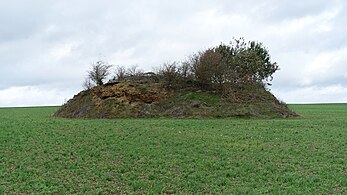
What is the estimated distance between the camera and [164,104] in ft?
86.7

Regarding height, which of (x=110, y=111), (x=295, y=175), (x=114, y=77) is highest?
(x=114, y=77)

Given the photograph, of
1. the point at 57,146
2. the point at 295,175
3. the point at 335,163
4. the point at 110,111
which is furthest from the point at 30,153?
the point at 110,111

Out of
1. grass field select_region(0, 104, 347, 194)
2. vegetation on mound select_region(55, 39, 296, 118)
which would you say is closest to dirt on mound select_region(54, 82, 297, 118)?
vegetation on mound select_region(55, 39, 296, 118)

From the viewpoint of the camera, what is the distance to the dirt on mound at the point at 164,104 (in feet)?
82.5

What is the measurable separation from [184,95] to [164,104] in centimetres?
182

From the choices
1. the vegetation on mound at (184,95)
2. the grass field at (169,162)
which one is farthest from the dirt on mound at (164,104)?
the grass field at (169,162)

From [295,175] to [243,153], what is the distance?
107 inches

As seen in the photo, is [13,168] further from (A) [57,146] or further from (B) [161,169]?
(B) [161,169]

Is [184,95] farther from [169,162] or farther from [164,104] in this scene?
[169,162]

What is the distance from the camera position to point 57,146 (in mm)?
12336

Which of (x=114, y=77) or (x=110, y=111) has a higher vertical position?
(x=114, y=77)

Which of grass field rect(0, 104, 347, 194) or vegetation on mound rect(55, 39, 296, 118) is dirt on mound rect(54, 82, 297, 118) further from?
grass field rect(0, 104, 347, 194)

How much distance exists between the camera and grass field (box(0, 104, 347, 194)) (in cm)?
823

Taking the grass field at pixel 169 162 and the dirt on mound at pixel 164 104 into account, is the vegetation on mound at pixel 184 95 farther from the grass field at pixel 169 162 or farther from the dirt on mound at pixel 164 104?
the grass field at pixel 169 162
